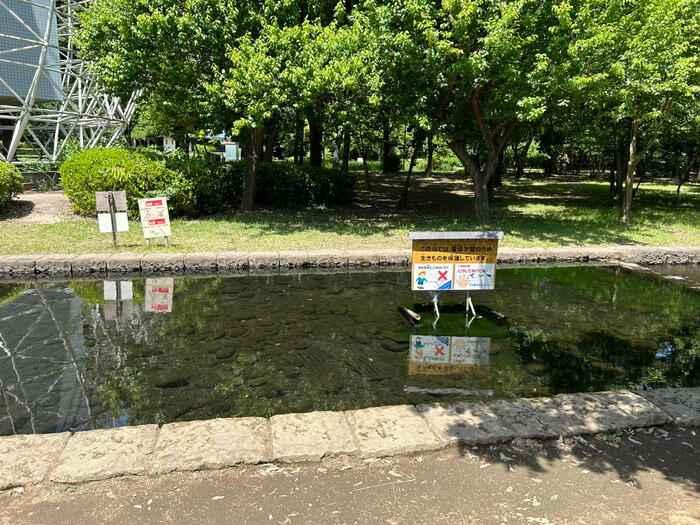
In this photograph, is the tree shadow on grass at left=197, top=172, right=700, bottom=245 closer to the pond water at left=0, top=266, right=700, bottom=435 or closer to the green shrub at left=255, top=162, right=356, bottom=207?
the green shrub at left=255, top=162, right=356, bottom=207

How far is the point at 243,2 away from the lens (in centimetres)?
1187

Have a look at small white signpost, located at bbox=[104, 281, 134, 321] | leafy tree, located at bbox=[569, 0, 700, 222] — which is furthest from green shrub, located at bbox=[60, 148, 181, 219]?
leafy tree, located at bbox=[569, 0, 700, 222]

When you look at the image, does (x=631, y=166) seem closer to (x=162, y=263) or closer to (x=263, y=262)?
(x=263, y=262)

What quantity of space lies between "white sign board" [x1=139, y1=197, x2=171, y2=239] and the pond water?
4.93ft

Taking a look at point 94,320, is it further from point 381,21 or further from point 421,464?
point 381,21

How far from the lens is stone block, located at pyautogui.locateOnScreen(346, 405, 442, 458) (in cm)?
330

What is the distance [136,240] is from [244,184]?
17.0ft

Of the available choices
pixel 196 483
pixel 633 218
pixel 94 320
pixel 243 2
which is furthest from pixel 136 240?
pixel 633 218

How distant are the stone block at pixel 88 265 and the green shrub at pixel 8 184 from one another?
19.6ft

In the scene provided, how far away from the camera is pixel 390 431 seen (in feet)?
11.4

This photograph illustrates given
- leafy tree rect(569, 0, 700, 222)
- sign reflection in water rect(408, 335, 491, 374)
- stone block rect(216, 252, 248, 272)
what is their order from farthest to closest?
leafy tree rect(569, 0, 700, 222)
stone block rect(216, 252, 248, 272)
sign reflection in water rect(408, 335, 491, 374)

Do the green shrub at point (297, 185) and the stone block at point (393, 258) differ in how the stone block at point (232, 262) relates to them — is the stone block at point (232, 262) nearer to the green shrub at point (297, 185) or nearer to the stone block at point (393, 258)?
the stone block at point (393, 258)

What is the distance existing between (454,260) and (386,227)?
21.9ft

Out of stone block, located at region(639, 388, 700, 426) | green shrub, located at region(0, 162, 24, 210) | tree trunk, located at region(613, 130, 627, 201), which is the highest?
tree trunk, located at region(613, 130, 627, 201)
